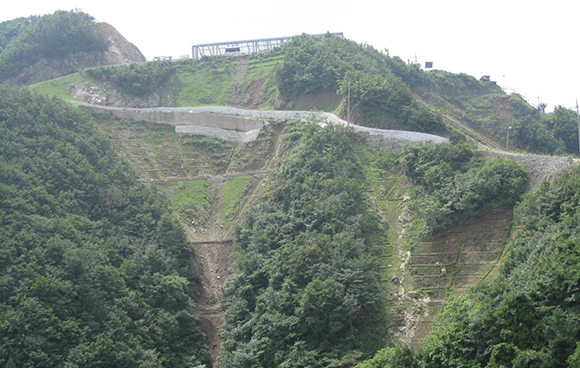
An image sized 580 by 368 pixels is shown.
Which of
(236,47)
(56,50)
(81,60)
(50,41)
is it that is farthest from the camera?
(236,47)

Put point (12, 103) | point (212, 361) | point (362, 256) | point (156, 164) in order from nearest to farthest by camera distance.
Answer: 1. point (362, 256)
2. point (212, 361)
3. point (12, 103)
4. point (156, 164)

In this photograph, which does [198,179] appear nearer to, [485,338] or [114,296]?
[114,296]

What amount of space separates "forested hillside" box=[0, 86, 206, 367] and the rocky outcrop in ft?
52.1

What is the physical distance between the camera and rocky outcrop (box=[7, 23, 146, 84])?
6316cm

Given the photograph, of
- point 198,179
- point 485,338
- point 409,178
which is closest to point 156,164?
point 198,179

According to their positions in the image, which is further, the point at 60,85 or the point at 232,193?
the point at 60,85

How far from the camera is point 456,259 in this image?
109ft

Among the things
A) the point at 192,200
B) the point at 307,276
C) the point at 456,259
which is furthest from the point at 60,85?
the point at 456,259

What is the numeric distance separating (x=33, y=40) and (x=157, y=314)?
40.6 meters

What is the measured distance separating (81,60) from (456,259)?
47698mm

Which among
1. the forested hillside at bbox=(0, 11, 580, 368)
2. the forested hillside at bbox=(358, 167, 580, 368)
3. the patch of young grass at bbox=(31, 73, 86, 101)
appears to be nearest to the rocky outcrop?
the patch of young grass at bbox=(31, 73, 86, 101)

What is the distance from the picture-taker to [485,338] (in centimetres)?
2347

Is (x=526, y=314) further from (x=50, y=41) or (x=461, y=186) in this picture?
(x=50, y=41)

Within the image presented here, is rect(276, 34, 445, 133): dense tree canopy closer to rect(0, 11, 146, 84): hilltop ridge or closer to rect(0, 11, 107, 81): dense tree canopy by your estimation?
rect(0, 11, 146, 84): hilltop ridge
